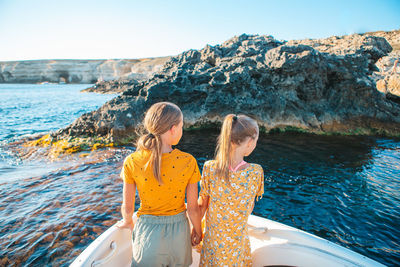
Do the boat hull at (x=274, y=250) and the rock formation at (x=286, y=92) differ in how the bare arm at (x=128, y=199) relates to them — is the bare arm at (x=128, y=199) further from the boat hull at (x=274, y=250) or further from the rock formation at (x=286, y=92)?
the rock formation at (x=286, y=92)

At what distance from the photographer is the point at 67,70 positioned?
85562 mm

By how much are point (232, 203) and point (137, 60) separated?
100116mm

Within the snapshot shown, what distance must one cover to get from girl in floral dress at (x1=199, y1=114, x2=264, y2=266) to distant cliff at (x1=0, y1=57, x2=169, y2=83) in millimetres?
81604

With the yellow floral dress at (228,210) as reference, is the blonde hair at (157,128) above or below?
above

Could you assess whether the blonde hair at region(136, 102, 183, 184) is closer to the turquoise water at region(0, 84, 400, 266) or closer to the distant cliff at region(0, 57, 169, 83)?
the turquoise water at region(0, 84, 400, 266)

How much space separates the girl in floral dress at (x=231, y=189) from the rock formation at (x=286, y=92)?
9395mm

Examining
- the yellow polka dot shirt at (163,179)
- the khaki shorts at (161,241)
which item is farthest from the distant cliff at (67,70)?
the khaki shorts at (161,241)

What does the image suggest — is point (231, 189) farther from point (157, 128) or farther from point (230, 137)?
point (157, 128)

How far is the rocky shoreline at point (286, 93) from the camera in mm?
11156

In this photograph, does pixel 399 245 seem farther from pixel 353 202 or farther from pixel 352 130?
pixel 352 130

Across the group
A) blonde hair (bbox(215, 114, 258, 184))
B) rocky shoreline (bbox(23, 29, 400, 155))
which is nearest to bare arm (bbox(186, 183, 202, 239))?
blonde hair (bbox(215, 114, 258, 184))

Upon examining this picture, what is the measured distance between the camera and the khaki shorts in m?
1.74

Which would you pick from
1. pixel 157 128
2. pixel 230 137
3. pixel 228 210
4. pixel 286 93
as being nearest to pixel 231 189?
pixel 228 210

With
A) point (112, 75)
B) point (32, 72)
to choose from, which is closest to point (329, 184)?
point (112, 75)
